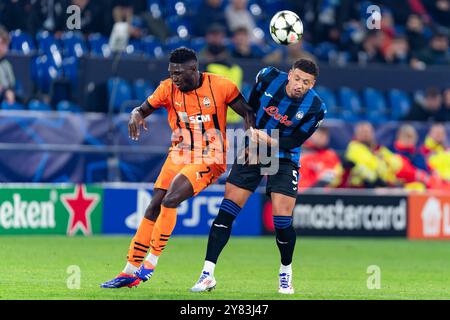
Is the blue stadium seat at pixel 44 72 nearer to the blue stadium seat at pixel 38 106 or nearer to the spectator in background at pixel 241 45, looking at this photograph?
the blue stadium seat at pixel 38 106

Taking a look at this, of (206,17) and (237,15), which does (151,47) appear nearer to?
A: (206,17)

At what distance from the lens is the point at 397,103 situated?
70.5 feet

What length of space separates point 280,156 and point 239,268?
2.84 m

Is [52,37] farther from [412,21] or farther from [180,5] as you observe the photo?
[412,21]

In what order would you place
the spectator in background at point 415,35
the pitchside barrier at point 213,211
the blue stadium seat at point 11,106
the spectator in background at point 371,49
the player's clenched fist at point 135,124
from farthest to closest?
1. the spectator in background at point 415,35
2. the spectator in background at point 371,49
3. the blue stadium seat at point 11,106
4. the pitchside barrier at point 213,211
5. the player's clenched fist at point 135,124

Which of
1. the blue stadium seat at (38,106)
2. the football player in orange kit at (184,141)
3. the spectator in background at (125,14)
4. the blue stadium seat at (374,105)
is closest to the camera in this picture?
the football player in orange kit at (184,141)

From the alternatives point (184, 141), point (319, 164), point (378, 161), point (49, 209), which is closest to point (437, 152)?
point (378, 161)

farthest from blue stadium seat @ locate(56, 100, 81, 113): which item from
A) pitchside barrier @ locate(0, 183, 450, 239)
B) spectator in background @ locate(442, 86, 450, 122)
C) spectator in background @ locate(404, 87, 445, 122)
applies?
spectator in background @ locate(442, 86, 450, 122)

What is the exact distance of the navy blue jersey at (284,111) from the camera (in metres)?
10.6

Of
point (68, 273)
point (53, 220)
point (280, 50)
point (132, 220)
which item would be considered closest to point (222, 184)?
point (132, 220)

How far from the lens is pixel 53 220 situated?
1664 cm

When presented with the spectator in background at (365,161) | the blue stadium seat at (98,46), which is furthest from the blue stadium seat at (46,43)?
the spectator in background at (365,161)

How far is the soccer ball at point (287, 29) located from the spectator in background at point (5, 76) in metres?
6.93

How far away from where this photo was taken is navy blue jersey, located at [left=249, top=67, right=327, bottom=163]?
418 inches
